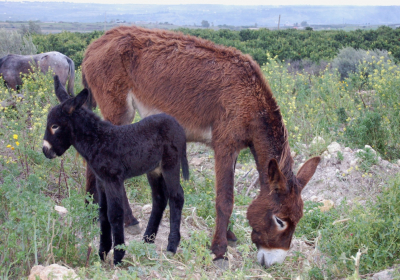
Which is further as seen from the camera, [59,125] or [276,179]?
[276,179]

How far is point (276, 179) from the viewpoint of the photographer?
3.39 metres

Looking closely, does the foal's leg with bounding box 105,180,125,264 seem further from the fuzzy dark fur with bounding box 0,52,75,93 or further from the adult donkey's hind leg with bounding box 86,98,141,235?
the fuzzy dark fur with bounding box 0,52,75,93

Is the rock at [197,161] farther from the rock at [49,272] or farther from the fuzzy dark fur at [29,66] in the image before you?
the fuzzy dark fur at [29,66]

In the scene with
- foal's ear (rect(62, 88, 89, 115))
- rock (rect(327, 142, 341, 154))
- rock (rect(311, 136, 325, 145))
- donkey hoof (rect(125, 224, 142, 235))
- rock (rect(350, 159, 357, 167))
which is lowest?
donkey hoof (rect(125, 224, 142, 235))

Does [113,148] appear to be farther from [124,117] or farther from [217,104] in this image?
[217,104]

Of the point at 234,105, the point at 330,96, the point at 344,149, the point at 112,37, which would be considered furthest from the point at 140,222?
the point at 330,96

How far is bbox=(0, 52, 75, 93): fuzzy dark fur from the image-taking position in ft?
32.8

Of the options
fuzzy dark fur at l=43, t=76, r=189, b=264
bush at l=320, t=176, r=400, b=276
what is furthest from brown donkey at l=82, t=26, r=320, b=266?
fuzzy dark fur at l=43, t=76, r=189, b=264

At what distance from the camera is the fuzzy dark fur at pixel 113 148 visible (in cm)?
323

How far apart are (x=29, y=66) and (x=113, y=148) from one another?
327 inches

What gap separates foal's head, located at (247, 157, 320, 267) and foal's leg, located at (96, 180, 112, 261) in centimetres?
143

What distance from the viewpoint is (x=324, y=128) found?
6.86 m

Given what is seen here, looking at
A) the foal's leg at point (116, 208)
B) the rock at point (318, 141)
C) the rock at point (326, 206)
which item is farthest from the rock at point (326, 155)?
the foal's leg at point (116, 208)

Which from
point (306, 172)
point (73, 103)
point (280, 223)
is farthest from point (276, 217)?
point (73, 103)
